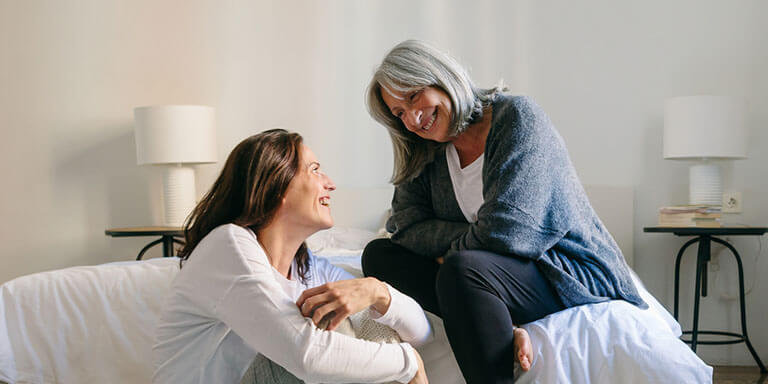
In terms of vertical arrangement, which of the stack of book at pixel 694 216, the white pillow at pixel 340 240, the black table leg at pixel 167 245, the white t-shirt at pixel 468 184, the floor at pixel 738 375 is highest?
the white t-shirt at pixel 468 184

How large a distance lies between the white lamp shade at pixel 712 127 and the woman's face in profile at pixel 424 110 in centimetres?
144

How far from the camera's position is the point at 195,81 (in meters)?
3.36

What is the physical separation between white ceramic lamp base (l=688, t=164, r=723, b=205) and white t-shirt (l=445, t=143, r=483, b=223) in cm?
150

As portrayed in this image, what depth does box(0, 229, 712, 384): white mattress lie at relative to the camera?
128 cm

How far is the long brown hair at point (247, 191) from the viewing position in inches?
50.5

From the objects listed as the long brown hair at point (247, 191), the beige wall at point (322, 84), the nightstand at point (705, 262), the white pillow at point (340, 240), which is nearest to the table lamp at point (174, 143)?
the beige wall at point (322, 84)

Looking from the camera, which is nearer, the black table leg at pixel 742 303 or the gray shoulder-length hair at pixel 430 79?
the gray shoulder-length hair at pixel 430 79

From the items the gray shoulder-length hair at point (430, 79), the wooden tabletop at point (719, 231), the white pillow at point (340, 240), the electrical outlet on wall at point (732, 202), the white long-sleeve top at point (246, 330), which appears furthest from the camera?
the electrical outlet on wall at point (732, 202)

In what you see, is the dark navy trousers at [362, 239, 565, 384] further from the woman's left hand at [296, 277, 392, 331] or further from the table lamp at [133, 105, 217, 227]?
the table lamp at [133, 105, 217, 227]

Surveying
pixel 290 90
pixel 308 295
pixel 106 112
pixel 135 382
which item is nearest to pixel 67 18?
pixel 106 112

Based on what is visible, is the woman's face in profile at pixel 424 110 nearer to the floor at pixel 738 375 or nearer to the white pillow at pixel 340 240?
the white pillow at pixel 340 240

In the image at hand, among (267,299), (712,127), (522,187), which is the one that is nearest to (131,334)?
(267,299)

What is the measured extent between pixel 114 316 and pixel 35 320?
216 mm

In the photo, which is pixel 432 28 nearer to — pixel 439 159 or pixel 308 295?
pixel 439 159
